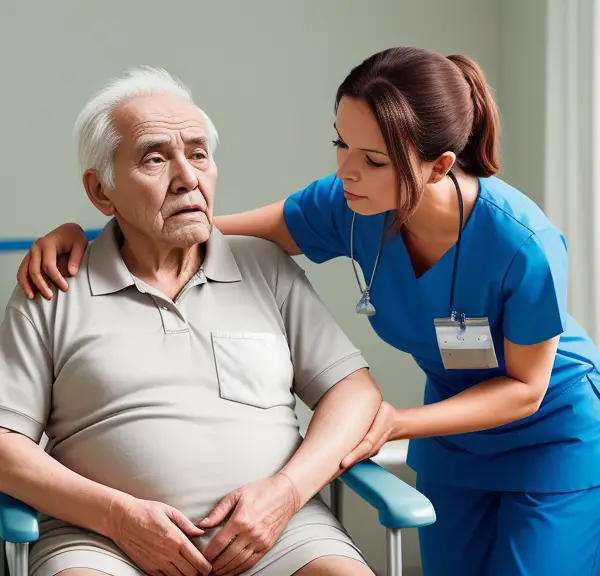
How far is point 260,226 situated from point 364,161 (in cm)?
44

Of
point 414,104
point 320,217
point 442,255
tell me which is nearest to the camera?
point 414,104

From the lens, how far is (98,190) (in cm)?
183

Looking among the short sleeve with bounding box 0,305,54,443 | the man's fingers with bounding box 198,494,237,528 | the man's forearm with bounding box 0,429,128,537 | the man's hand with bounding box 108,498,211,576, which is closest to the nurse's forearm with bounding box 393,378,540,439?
the man's fingers with bounding box 198,494,237,528

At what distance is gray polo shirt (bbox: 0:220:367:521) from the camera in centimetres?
164

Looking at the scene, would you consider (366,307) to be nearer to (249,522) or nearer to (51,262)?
(249,522)

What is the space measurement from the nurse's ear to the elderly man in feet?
1.24

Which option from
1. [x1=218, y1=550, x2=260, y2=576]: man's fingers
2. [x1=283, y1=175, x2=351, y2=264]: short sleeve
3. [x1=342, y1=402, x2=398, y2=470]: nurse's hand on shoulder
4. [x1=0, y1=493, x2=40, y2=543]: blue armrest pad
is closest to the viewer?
[x1=0, y1=493, x2=40, y2=543]: blue armrest pad

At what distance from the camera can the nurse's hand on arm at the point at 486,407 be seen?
5.63ft

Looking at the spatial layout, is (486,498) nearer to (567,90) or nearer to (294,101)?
(567,90)

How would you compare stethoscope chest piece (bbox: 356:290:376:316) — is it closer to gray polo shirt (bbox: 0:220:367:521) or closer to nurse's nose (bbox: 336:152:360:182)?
gray polo shirt (bbox: 0:220:367:521)

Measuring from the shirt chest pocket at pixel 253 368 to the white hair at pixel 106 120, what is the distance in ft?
1.33

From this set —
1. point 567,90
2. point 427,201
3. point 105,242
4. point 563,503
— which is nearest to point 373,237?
point 427,201

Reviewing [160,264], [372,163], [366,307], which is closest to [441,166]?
[372,163]

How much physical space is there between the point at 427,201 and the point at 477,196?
0.34ft
